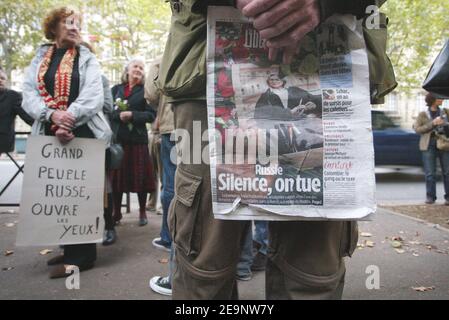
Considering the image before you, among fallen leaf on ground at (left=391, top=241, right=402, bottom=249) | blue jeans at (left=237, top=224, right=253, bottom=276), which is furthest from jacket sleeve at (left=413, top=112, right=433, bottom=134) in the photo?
blue jeans at (left=237, top=224, right=253, bottom=276)

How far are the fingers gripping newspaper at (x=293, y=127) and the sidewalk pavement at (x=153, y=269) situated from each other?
66.1 inches

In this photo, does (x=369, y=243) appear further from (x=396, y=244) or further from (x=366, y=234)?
(x=366, y=234)

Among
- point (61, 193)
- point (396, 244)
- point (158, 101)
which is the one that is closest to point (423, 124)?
point (396, 244)

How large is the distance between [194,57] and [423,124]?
23.5 feet

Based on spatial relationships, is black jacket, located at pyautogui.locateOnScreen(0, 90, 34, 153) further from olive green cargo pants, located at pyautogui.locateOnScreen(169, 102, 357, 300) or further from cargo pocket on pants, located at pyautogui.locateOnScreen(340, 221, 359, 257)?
cargo pocket on pants, located at pyautogui.locateOnScreen(340, 221, 359, 257)

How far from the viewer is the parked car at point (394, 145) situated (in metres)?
A: 11.3

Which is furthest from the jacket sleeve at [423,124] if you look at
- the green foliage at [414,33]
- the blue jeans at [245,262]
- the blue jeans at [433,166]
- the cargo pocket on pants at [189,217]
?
the cargo pocket on pants at [189,217]

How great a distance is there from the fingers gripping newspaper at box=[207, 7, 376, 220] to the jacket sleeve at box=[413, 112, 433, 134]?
22.3 ft

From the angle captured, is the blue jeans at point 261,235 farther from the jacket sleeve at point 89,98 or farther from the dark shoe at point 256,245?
the jacket sleeve at point 89,98

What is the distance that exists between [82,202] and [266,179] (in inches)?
85.2

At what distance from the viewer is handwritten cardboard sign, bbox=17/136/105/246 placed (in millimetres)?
2898

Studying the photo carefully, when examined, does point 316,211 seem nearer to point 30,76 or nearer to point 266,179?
point 266,179
